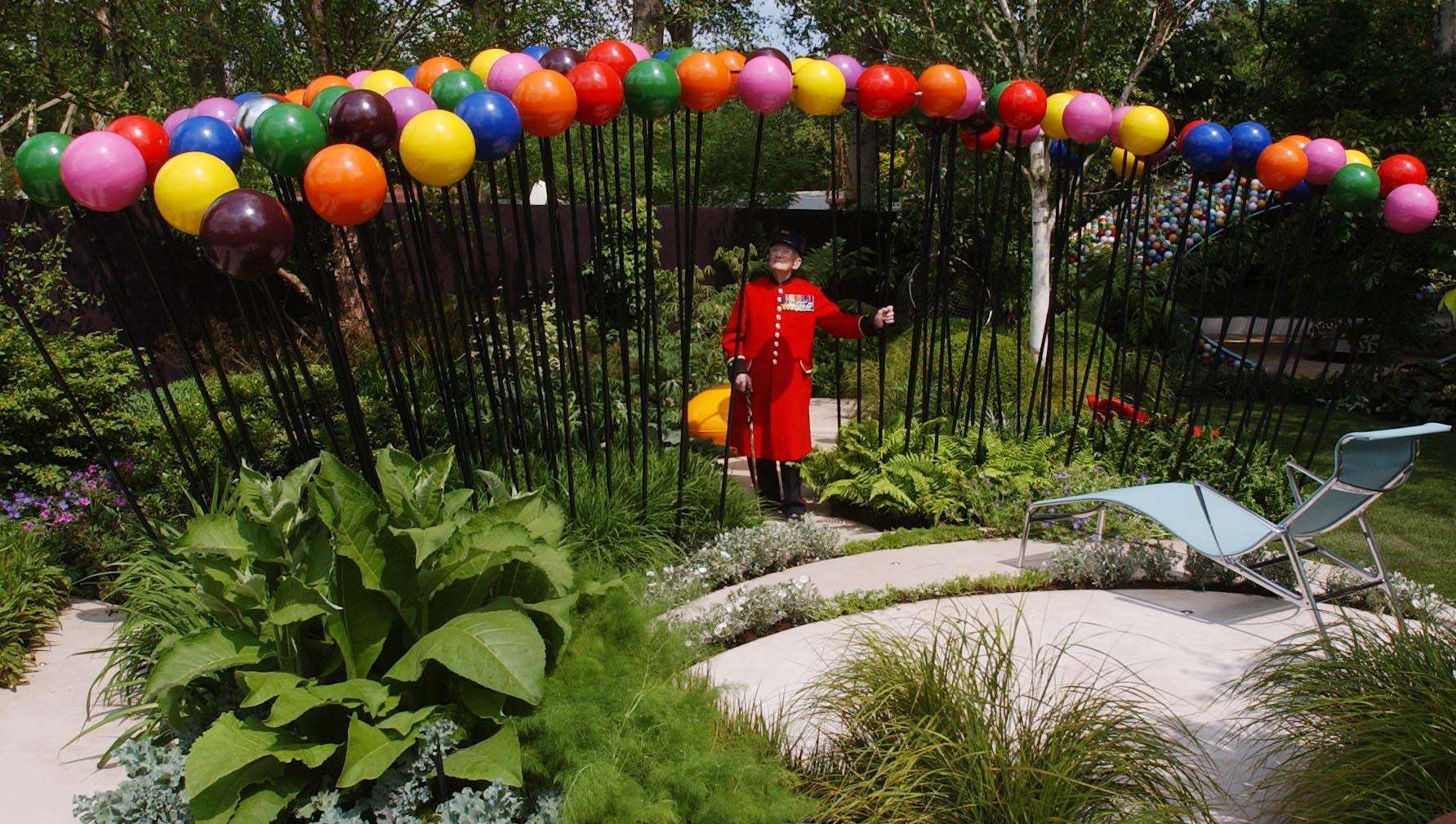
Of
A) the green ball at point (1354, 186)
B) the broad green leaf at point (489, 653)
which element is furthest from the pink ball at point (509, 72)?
the green ball at point (1354, 186)

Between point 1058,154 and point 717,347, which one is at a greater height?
point 1058,154

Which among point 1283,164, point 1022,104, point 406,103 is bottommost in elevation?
point 1283,164

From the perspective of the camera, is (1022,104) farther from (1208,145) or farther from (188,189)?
(188,189)

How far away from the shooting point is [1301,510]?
14.7ft

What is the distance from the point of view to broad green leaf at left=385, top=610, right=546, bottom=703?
293cm

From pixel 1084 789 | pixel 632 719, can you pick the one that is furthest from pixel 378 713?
pixel 1084 789

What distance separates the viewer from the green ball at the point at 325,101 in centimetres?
409

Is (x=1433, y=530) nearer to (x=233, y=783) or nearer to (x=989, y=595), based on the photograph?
(x=989, y=595)

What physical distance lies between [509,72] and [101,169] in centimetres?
163

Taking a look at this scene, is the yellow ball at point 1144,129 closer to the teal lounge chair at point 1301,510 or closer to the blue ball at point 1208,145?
the blue ball at point 1208,145

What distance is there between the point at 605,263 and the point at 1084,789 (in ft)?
26.7

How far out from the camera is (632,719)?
9.91 ft

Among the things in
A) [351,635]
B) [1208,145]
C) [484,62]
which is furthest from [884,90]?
[351,635]

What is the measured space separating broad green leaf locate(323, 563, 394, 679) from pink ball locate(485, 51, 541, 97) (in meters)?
2.32
